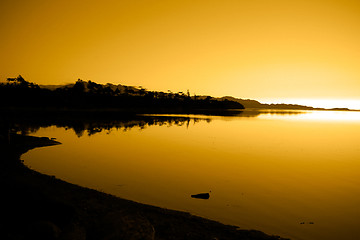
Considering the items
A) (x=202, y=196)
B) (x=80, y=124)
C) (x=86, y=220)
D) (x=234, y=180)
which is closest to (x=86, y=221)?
(x=86, y=220)

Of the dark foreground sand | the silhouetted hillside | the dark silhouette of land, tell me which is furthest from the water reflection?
the silhouetted hillside

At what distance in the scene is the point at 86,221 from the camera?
9.42 m

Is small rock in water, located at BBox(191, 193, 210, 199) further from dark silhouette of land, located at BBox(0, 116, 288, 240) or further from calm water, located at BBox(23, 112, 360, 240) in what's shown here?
dark silhouette of land, located at BBox(0, 116, 288, 240)

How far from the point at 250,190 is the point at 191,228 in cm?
784

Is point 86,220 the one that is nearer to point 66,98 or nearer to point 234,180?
point 234,180

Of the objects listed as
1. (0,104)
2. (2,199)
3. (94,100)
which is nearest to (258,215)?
(2,199)

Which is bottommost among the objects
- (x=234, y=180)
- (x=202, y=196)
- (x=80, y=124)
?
(x=234, y=180)

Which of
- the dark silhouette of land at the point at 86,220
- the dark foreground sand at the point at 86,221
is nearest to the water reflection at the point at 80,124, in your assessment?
the dark silhouette of land at the point at 86,220

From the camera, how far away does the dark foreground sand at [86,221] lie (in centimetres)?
730

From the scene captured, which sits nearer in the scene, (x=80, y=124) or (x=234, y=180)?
(x=234, y=180)

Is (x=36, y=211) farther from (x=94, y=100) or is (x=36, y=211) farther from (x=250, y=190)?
(x=94, y=100)

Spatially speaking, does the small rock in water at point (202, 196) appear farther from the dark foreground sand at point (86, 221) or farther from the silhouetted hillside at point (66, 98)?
the silhouetted hillside at point (66, 98)

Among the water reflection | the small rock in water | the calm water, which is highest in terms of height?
the water reflection

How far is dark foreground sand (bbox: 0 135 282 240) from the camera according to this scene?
7.30 m
